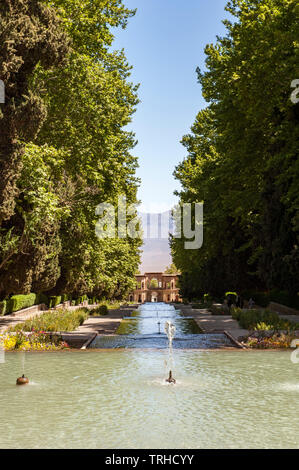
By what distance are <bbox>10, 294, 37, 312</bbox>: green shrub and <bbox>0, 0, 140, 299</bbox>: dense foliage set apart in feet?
4.68

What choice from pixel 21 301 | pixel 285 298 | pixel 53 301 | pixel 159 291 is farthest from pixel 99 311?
pixel 159 291

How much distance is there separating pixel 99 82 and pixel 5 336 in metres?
11.8

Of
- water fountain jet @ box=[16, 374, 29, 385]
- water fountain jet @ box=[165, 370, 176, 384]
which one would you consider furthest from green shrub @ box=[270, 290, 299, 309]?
water fountain jet @ box=[16, 374, 29, 385]

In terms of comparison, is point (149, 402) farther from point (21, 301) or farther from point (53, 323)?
point (21, 301)

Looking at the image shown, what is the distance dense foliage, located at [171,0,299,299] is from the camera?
1925cm

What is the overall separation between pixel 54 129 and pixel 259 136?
933 cm

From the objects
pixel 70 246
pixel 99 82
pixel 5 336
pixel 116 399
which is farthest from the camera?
pixel 70 246

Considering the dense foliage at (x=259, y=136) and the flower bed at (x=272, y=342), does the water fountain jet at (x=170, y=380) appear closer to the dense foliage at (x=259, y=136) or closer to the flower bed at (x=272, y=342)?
the flower bed at (x=272, y=342)

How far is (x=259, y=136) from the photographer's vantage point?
923 inches

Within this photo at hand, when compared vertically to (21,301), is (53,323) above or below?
below

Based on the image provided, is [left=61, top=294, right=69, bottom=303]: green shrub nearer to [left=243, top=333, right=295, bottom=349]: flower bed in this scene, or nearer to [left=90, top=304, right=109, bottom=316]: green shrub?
[left=90, top=304, right=109, bottom=316]: green shrub

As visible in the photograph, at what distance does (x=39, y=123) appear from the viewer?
62.8 feet
